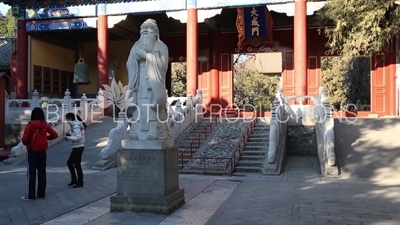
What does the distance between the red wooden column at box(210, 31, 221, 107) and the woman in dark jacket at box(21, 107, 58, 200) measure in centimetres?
1254

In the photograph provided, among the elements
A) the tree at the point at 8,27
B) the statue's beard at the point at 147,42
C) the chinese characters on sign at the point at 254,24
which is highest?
the tree at the point at 8,27

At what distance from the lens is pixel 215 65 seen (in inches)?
755

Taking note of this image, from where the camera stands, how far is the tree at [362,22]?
12.7 meters

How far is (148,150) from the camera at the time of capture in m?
5.89

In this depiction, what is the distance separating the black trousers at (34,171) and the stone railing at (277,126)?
518 cm

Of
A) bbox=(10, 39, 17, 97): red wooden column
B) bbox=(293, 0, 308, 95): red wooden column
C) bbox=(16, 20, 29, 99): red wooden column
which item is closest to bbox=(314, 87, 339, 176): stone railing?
bbox=(293, 0, 308, 95): red wooden column

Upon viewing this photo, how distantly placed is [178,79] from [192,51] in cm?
1930

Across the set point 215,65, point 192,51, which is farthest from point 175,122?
point 215,65

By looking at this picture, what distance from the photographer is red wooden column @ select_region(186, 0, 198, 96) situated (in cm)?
1583

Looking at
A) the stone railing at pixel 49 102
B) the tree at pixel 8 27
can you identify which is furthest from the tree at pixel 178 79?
the stone railing at pixel 49 102

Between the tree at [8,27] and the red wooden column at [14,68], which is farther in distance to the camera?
the tree at [8,27]

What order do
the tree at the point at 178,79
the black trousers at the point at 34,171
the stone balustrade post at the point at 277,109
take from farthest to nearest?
1. the tree at the point at 178,79
2. the stone balustrade post at the point at 277,109
3. the black trousers at the point at 34,171

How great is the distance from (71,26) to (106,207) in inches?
516

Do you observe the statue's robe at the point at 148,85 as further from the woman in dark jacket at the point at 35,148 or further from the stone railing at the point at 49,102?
the stone railing at the point at 49,102
